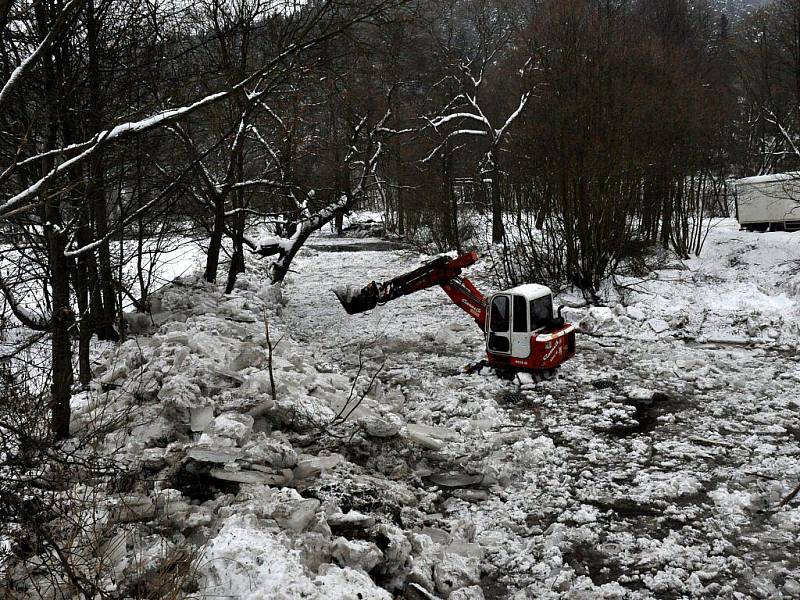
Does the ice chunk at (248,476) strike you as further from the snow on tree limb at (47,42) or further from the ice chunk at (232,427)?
the snow on tree limb at (47,42)

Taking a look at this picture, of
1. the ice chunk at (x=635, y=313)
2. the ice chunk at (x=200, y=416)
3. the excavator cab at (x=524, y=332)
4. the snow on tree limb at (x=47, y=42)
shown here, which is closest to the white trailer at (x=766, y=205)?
the ice chunk at (x=635, y=313)

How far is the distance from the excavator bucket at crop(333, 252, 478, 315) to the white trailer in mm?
14628

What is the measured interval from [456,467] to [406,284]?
528 cm

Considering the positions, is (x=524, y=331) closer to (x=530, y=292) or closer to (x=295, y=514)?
(x=530, y=292)

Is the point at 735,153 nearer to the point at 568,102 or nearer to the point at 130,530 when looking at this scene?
the point at 568,102

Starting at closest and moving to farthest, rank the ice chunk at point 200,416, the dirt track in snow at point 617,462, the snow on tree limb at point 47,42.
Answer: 1. the snow on tree limb at point 47,42
2. the dirt track in snow at point 617,462
3. the ice chunk at point 200,416

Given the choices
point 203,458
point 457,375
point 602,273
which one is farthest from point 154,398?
point 602,273

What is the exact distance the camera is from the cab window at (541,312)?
10273 millimetres

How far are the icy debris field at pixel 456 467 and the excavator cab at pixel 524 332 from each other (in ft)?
1.47

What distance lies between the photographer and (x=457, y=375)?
11.1 m

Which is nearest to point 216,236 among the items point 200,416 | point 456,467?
point 200,416

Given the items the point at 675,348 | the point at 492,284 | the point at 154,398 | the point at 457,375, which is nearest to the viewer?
the point at 154,398

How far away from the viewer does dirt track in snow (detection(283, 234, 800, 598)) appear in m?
5.41

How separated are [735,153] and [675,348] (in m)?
23.2
